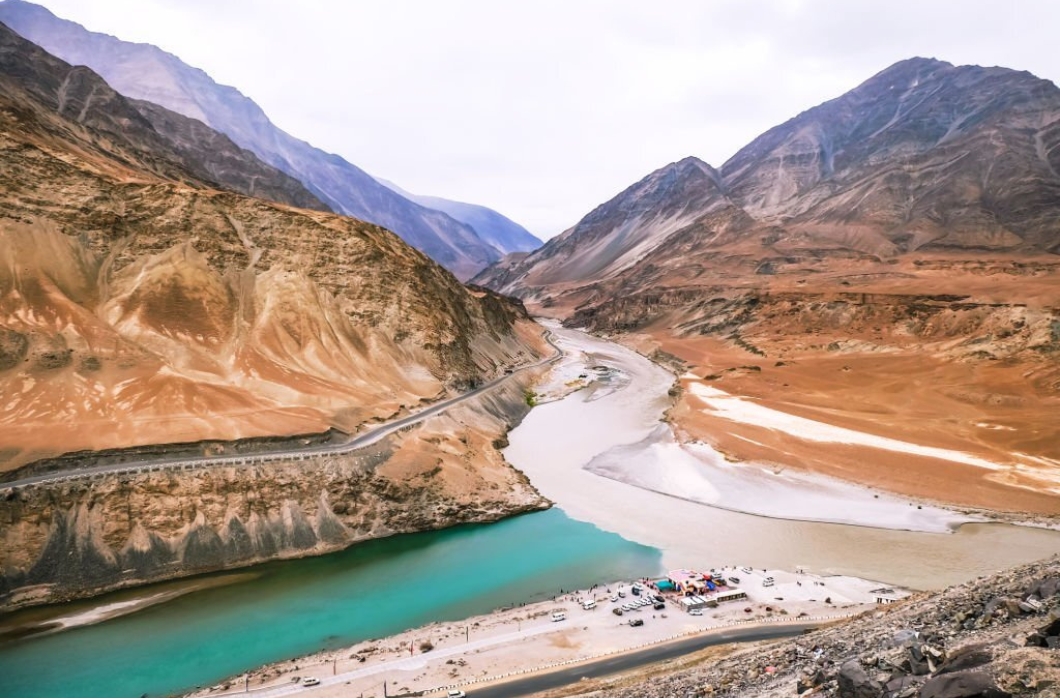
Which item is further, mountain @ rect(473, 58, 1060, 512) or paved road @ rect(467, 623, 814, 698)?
mountain @ rect(473, 58, 1060, 512)

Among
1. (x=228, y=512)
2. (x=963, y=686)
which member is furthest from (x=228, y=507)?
(x=963, y=686)

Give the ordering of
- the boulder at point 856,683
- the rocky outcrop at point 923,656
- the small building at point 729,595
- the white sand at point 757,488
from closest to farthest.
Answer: the rocky outcrop at point 923,656 → the boulder at point 856,683 → the small building at point 729,595 → the white sand at point 757,488

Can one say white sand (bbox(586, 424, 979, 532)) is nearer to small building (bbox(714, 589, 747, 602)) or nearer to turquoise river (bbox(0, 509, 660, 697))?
turquoise river (bbox(0, 509, 660, 697))

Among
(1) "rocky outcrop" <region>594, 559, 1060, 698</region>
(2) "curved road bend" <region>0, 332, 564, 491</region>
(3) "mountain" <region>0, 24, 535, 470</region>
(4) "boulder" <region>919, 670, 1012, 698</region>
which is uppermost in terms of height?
(3) "mountain" <region>0, 24, 535, 470</region>

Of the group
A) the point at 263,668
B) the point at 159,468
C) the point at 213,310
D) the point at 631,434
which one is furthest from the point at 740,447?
the point at 213,310

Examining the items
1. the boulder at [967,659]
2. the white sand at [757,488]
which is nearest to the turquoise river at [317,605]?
the white sand at [757,488]

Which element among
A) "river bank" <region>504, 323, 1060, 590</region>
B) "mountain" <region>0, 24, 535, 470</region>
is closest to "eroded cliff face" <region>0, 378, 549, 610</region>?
"mountain" <region>0, 24, 535, 470</region>

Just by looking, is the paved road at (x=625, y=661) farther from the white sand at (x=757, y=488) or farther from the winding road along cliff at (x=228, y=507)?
the winding road along cliff at (x=228, y=507)
